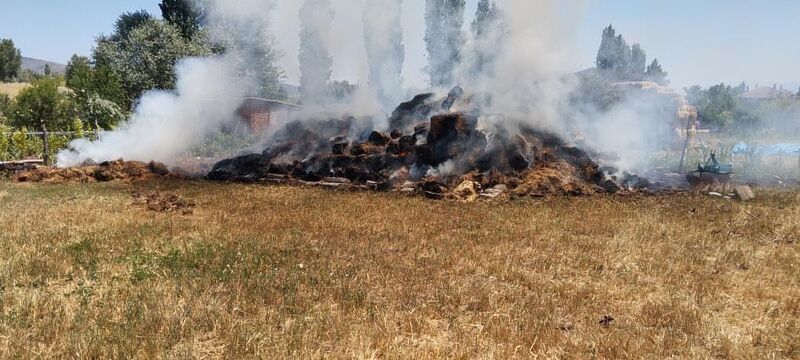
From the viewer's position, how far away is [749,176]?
1822 cm

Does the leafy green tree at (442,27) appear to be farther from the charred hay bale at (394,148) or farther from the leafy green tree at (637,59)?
the leafy green tree at (637,59)

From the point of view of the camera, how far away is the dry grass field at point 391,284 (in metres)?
4.23

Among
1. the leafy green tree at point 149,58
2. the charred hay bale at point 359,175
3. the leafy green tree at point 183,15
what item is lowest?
the charred hay bale at point 359,175

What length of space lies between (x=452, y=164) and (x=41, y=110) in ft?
84.9

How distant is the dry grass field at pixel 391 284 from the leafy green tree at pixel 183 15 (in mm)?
29683

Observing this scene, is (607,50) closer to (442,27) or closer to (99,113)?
(442,27)

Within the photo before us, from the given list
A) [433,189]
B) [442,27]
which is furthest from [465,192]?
[442,27]

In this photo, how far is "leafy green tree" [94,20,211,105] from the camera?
30.8 meters

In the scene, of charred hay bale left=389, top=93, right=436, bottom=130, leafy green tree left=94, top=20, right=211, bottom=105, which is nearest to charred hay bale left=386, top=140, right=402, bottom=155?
charred hay bale left=389, top=93, right=436, bottom=130

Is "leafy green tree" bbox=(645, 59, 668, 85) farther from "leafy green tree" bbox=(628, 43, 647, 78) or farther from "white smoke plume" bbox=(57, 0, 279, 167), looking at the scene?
"white smoke plume" bbox=(57, 0, 279, 167)

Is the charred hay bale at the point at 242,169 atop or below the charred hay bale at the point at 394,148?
below

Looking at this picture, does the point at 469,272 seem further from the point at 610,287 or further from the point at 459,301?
the point at 610,287

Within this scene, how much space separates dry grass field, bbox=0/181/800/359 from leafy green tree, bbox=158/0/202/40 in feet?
97.4

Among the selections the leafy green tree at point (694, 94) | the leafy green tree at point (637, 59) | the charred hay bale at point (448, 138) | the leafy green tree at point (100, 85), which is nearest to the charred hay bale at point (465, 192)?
the charred hay bale at point (448, 138)
